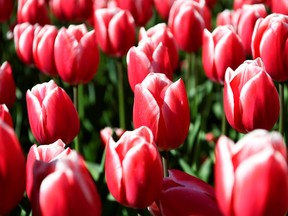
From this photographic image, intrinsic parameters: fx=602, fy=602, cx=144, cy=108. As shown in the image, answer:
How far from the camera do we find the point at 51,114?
118 centimetres

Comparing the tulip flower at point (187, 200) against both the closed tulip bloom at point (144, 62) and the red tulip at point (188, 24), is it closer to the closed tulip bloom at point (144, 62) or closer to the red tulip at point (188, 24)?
the closed tulip bloom at point (144, 62)

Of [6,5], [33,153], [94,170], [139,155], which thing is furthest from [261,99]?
[6,5]

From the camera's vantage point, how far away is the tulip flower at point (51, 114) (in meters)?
1.18

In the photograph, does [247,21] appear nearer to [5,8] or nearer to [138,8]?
[138,8]

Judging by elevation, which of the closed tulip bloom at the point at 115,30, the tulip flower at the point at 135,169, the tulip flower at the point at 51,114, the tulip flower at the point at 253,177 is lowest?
the closed tulip bloom at the point at 115,30

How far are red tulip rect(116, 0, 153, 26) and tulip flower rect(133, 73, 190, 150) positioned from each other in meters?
0.95

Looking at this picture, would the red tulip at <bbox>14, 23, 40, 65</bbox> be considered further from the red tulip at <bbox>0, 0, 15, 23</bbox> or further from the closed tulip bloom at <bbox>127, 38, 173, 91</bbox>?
the closed tulip bloom at <bbox>127, 38, 173, 91</bbox>

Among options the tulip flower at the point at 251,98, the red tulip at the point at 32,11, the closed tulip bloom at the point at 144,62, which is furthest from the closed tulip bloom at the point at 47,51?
the tulip flower at the point at 251,98

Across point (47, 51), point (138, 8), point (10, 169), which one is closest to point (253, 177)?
point (10, 169)

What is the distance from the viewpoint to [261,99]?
1085 mm

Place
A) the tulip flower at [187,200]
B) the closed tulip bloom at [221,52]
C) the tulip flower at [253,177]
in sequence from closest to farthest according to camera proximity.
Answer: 1. the tulip flower at [253,177]
2. the tulip flower at [187,200]
3. the closed tulip bloom at [221,52]

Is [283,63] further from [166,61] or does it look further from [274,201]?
[274,201]

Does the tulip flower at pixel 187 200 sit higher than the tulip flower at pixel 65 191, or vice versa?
the tulip flower at pixel 65 191

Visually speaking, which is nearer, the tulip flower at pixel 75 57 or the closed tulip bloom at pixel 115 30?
the tulip flower at pixel 75 57
